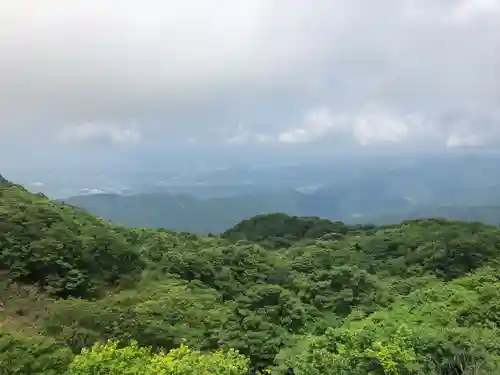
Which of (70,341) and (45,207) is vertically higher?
(45,207)

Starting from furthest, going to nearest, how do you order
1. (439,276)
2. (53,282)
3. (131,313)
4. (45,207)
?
1. (439,276)
2. (45,207)
3. (53,282)
4. (131,313)

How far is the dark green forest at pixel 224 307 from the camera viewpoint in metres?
14.0

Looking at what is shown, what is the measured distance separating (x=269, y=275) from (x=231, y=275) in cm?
240

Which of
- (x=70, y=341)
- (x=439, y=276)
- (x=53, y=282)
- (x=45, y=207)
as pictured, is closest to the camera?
(x=70, y=341)

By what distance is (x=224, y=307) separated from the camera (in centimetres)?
2302

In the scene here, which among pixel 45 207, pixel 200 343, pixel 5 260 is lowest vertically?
pixel 200 343

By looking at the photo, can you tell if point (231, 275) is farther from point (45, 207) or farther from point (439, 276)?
point (439, 276)

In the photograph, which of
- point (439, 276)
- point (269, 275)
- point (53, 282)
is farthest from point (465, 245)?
point (53, 282)

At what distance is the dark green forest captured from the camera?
1403cm

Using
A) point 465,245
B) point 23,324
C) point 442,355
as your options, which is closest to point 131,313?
point 23,324

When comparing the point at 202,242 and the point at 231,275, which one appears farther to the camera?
the point at 202,242

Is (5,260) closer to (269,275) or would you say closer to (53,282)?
(53,282)

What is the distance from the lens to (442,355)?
14.9 metres

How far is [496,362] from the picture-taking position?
45.3ft
